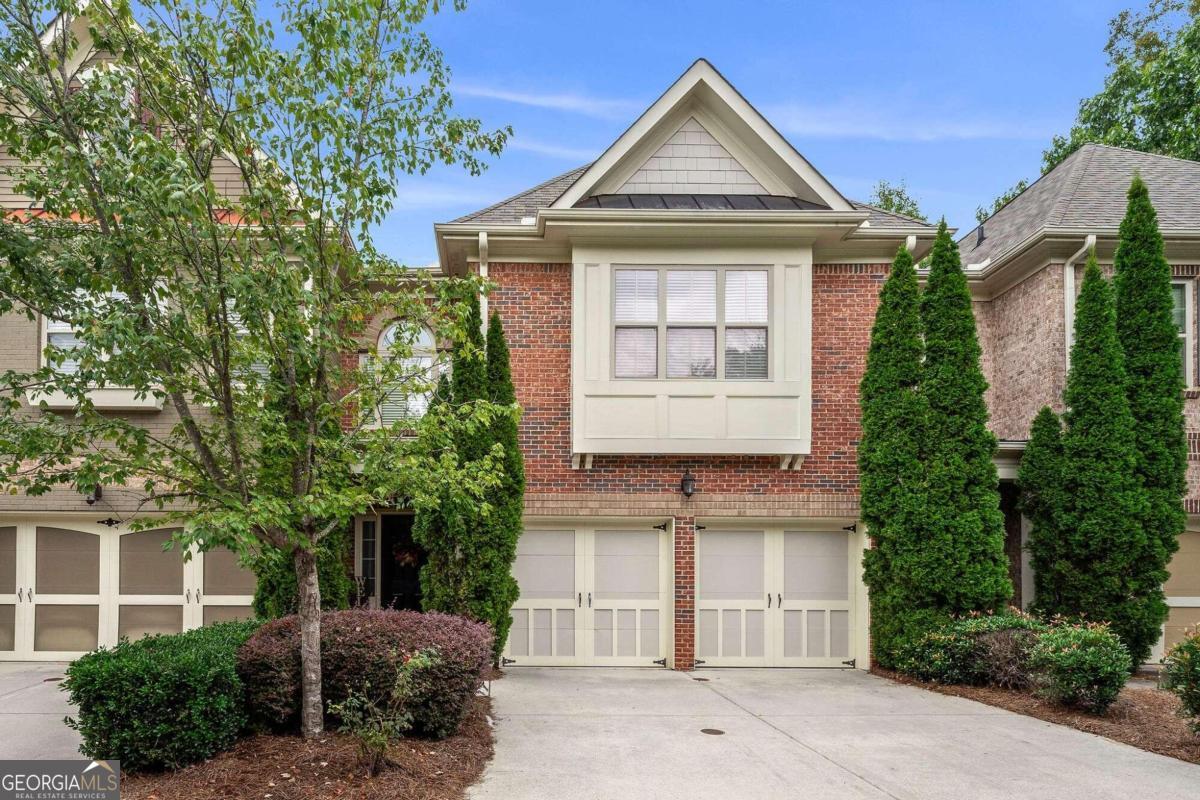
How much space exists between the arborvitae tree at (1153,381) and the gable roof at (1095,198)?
798 mm

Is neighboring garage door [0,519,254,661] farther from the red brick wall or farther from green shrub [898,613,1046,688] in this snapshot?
green shrub [898,613,1046,688]

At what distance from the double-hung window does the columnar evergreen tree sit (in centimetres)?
204

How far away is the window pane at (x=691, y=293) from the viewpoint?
10047mm

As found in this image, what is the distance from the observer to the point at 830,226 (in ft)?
31.9

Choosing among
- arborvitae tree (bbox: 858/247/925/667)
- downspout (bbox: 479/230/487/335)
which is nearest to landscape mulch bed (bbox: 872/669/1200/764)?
arborvitae tree (bbox: 858/247/925/667)

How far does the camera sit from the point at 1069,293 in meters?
10.5

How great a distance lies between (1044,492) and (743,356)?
13.3 ft

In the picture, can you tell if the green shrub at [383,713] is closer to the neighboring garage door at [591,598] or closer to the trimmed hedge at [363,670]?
the trimmed hedge at [363,670]

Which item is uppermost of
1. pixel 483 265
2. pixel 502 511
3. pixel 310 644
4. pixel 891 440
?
pixel 483 265

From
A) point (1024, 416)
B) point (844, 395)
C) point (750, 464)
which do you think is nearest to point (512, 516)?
point (750, 464)

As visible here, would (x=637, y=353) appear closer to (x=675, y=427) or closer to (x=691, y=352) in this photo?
(x=691, y=352)

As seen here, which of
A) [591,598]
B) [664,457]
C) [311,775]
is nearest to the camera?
[311,775]

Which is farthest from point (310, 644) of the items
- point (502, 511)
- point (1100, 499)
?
point (1100, 499)

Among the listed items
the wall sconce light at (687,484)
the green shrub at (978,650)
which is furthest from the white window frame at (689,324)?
the green shrub at (978,650)
